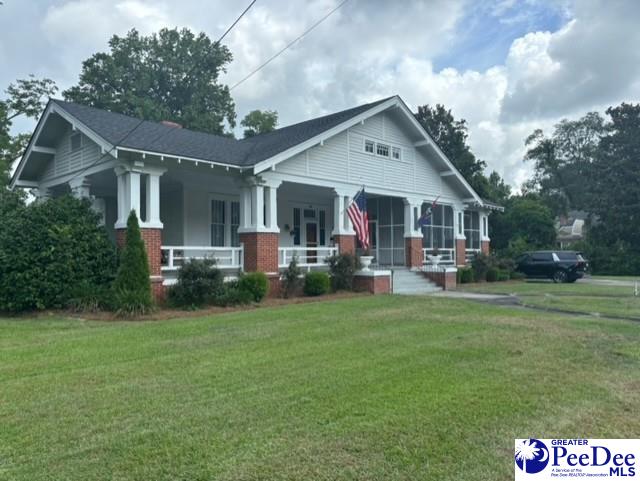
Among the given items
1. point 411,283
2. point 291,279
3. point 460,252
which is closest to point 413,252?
point 411,283

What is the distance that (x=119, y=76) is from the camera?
40.0m

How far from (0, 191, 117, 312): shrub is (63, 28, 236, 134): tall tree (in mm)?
27732

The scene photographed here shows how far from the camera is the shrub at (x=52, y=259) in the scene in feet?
37.0

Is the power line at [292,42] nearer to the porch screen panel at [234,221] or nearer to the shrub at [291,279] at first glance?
the porch screen panel at [234,221]

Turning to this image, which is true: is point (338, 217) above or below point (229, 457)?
above

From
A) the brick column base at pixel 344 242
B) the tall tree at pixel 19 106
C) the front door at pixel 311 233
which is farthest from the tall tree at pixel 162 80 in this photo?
the brick column base at pixel 344 242

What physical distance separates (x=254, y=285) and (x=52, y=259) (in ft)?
16.7

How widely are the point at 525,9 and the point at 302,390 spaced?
11.9m

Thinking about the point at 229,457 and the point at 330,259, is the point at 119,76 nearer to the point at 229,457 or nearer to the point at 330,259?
the point at 330,259

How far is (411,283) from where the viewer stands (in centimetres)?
1886

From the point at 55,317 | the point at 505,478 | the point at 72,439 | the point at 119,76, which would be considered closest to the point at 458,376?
the point at 505,478

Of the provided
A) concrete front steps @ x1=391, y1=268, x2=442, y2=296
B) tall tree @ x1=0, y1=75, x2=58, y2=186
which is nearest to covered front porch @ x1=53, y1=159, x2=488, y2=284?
concrete front steps @ x1=391, y1=268, x2=442, y2=296

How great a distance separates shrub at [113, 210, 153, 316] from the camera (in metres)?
11.1

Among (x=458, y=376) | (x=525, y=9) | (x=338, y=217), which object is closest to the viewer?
(x=458, y=376)
